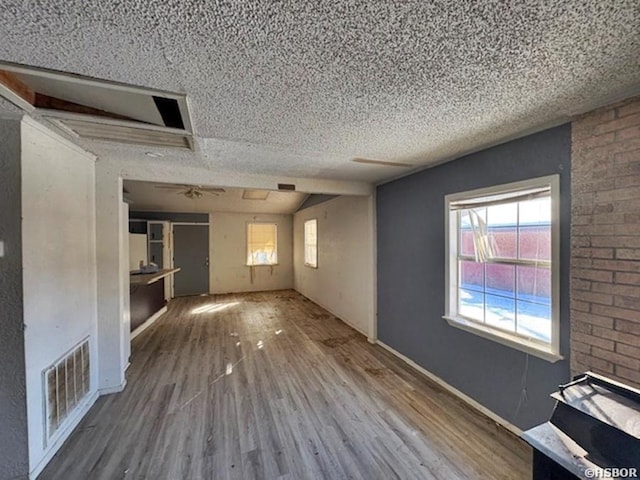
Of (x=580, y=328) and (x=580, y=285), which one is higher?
(x=580, y=285)

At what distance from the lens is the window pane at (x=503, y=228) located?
2195mm

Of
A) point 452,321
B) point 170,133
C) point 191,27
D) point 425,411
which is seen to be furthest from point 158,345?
point 191,27

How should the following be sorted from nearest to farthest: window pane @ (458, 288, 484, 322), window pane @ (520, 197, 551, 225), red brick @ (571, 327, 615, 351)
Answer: red brick @ (571, 327, 615, 351)
window pane @ (520, 197, 551, 225)
window pane @ (458, 288, 484, 322)

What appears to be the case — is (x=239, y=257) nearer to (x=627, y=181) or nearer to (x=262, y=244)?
(x=262, y=244)

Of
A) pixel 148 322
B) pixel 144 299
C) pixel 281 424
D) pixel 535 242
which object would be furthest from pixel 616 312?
pixel 148 322

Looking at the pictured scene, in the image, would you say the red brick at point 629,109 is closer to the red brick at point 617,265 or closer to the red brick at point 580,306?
the red brick at point 617,265

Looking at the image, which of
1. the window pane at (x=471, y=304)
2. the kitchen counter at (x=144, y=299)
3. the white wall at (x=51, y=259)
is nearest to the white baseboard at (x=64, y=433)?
the white wall at (x=51, y=259)

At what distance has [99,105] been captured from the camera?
5.64 feet

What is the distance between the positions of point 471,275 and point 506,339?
0.64 meters

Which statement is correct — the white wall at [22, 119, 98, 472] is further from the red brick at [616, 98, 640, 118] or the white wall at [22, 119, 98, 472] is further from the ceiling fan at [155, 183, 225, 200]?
the red brick at [616, 98, 640, 118]

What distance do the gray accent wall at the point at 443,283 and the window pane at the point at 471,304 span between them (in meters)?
0.17

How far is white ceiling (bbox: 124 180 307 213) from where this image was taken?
19.1 ft

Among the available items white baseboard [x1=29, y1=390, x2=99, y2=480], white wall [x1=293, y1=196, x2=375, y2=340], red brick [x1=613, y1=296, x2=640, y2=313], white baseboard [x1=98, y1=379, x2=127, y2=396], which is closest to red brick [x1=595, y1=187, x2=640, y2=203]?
red brick [x1=613, y1=296, x2=640, y2=313]

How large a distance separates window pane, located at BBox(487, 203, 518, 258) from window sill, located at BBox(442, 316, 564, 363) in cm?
65
